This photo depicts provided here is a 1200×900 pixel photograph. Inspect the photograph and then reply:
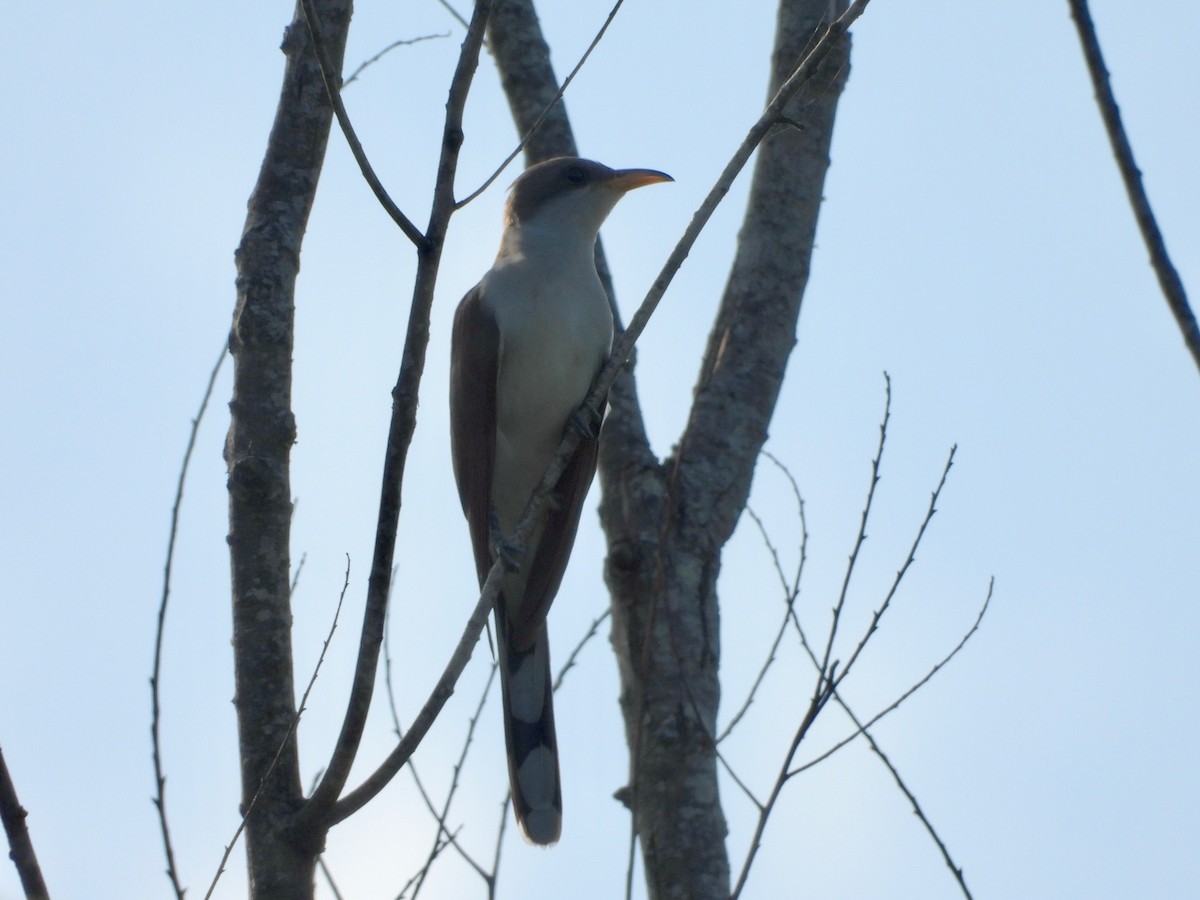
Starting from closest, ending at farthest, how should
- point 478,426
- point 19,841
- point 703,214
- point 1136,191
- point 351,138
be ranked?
point 1136,191
point 19,841
point 351,138
point 703,214
point 478,426

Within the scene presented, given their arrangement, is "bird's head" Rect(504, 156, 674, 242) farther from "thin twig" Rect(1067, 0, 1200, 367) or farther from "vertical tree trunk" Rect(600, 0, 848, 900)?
"thin twig" Rect(1067, 0, 1200, 367)

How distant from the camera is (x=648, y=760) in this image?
4098 millimetres

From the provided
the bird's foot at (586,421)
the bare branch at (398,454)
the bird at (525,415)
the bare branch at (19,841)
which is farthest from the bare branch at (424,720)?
the bird at (525,415)

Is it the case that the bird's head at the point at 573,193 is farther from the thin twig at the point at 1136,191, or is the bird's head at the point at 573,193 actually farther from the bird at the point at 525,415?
the thin twig at the point at 1136,191

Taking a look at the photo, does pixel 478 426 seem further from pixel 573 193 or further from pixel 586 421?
pixel 573 193

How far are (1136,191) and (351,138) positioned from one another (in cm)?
130

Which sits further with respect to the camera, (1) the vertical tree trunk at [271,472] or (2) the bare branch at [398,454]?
(1) the vertical tree trunk at [271,472]

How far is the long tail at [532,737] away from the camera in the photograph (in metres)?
3.99

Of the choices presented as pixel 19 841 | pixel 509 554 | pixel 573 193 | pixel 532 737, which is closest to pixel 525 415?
pixel 573 193

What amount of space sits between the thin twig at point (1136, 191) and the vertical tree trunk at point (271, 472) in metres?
1.73

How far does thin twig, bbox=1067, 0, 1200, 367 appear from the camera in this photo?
183 cm

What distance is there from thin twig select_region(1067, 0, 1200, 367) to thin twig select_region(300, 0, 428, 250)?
1116 millimetres

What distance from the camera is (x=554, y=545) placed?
4609 mm

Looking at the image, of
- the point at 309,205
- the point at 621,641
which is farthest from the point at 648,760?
the point at 309,205
